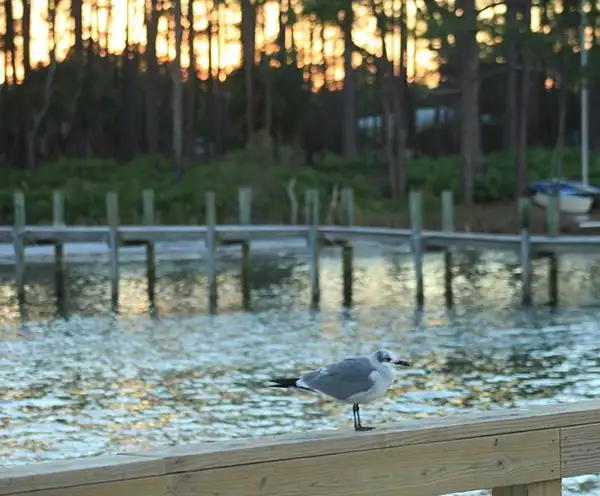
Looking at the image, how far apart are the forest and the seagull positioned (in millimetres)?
31992

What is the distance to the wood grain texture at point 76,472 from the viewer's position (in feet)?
10.3

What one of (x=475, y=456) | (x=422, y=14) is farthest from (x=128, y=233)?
(x=475, y=456)

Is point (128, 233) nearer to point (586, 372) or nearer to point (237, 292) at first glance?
point (237, 292)

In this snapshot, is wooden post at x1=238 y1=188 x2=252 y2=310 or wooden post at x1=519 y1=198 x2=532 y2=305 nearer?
wooden post at x1=519 y1=198 x2=532 y2=305

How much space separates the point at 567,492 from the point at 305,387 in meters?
4.40

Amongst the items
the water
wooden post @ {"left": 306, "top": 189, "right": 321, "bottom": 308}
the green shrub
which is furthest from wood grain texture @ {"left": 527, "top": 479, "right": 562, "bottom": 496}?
the green shrub

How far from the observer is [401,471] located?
358 centimetres

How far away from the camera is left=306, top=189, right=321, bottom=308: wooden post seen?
25017 millimetres

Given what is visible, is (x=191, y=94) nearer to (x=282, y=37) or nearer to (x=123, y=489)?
(x=282, y=37)

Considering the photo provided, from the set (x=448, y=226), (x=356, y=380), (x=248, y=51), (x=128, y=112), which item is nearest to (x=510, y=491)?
(x=356, y=380)

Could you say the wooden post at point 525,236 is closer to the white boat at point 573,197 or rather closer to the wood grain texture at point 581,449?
the white boat at point 573,197

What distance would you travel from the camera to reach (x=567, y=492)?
30.0 feet

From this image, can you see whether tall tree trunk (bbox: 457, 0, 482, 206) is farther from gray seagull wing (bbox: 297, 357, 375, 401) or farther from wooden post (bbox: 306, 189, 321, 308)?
gray seagull wing (bbox: 297, 357, 375, 401)

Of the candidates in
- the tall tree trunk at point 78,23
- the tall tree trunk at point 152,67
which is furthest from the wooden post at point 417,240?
the tall tree trunk at point 78,23
